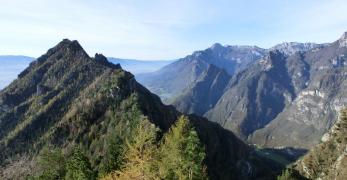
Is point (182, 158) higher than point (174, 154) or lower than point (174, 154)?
lower

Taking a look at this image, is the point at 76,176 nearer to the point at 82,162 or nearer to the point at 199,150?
the point at 82,162

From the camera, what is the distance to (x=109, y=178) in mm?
60406

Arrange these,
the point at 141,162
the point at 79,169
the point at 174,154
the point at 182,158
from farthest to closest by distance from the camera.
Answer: the point at 79,169 → the point at 174,154 → the point at 182,158 → the point at 141,162

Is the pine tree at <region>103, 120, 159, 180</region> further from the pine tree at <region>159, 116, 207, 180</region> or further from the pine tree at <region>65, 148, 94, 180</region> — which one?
the pine tree at <region>65, 148, 94, 180</region>

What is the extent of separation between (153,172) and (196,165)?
24.8ft

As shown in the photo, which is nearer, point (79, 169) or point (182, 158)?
point (182, 158)

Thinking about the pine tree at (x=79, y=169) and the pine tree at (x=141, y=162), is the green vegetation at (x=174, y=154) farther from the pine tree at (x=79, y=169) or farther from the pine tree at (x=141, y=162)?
the pine tree at (x=79, y=169)

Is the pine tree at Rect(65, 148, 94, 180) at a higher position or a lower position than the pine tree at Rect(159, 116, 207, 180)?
lower

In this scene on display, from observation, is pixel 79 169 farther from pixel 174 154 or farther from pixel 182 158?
pixel 182 158

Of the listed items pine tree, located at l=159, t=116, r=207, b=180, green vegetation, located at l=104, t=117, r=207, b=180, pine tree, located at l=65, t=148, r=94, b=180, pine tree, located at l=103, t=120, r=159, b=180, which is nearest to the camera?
pine tree, located at l=103, t=120, r=159, b=180

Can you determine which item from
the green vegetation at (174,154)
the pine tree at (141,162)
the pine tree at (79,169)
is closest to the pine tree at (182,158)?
the green vegetation at (174,154)

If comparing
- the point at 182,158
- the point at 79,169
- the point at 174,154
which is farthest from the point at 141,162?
the point at 79,169

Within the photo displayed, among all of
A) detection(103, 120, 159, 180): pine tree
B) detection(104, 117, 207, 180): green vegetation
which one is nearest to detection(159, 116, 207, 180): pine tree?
detection(104, 117, 207, 180): green vegetation

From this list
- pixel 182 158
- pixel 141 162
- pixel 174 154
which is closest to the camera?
pixel 141 162
